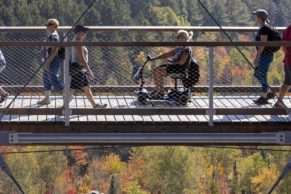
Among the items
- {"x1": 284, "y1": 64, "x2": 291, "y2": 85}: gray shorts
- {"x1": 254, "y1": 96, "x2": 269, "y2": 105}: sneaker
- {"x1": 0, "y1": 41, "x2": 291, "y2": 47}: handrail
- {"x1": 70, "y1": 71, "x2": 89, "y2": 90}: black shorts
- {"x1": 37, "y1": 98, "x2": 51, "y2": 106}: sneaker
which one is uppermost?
{"x1": 0, "y1": 41, "x2": 291, "y2": 47}: handrail

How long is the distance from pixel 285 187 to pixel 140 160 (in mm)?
20251

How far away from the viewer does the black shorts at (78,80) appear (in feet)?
43.7

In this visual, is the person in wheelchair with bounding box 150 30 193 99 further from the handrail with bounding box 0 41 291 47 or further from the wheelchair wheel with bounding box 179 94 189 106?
the handrail with bounding box 0 41 291 47

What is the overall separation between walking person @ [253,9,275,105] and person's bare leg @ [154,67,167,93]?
49.5 inches

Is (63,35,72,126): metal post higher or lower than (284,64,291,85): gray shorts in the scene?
higher

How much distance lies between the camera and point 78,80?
13.3 meters

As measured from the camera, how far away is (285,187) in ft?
235

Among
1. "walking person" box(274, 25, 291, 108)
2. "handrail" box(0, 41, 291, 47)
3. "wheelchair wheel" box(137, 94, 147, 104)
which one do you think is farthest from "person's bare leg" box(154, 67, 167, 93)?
"walking person" box(274, 25, 291, 108)

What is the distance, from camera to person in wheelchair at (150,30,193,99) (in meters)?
13.9

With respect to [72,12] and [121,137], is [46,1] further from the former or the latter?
[121,137]

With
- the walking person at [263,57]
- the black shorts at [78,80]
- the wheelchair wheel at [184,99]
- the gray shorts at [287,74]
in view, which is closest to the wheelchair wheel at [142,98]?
the wheelchair wheel at [184,99]

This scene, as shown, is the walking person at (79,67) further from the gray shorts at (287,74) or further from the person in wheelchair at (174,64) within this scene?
the gray shorts at (287,74)

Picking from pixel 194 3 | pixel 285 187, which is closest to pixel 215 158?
pixel 285 187

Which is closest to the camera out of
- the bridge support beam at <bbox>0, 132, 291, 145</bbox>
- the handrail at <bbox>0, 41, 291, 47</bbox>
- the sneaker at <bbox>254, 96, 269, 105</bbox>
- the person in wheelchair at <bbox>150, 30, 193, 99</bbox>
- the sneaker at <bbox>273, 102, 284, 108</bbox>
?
the handrail at <bbox>0, 41, 291, 47</bbox>
